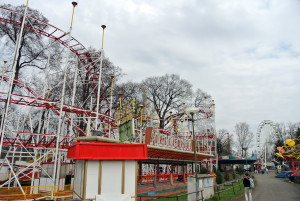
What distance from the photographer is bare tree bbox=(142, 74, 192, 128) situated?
4166cm

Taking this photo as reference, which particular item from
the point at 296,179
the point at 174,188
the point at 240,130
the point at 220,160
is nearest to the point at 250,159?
the point at 220,160

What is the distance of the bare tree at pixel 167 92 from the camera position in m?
41.7

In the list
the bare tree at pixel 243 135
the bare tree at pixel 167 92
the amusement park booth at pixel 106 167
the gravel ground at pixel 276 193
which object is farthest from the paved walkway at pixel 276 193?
the bare tree at pixel 243 135

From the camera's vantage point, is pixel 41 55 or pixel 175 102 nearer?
pixel 41 55

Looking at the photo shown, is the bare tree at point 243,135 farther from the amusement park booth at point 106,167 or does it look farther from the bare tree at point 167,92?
the amusement park booth at point 106,167

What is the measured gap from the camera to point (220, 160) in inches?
1800

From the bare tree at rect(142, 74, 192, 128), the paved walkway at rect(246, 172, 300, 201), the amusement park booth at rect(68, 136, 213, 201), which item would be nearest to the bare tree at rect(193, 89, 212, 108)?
the bare tree at rect(142, 74, 192, 128)

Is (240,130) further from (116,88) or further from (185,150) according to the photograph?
(185,150)

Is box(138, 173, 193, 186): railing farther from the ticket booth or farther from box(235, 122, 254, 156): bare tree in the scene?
box(235, 122, 254, 156): bare tree

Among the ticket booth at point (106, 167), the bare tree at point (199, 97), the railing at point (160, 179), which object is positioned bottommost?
the railing at point (160, 179)

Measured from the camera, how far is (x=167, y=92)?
41.9 metres

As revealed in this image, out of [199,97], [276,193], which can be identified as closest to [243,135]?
A: [199,97]

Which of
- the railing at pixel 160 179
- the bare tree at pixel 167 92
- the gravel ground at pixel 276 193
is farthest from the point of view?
the bare tree at pixel 167 92

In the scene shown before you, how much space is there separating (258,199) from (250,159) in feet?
113
